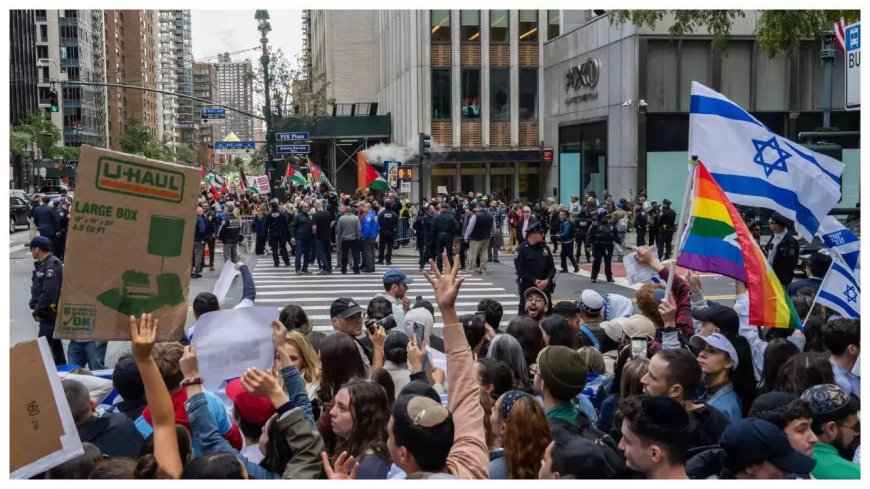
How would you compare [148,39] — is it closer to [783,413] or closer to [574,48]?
[574,48]

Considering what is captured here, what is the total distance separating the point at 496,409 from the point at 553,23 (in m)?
Result: 45.5

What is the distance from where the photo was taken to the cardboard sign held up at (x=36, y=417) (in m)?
3.60

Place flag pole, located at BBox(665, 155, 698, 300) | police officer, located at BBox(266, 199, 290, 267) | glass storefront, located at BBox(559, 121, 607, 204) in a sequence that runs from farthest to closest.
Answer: glass storefront, located at BBox(559, 121, 607, 204), police officer, located at BBox(266, 199, 290, 267), flag pole, located at BBox(665, 155, 698, 300)

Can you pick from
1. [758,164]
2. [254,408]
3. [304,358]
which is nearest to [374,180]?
[758,164]

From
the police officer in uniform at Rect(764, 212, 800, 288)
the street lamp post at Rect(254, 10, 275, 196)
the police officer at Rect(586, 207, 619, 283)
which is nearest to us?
the police officer in uniform at Rect(764, 212, 800, 288)

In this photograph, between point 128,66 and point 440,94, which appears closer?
point 440,94

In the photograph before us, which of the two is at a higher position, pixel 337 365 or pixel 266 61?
pixel 266 61

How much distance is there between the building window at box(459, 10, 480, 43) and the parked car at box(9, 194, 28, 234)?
73.7 ft

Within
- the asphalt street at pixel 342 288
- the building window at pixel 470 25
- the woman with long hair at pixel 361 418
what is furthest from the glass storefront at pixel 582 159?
the woman with long hair at pixel 361 418

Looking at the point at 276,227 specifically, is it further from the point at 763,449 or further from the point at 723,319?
the point at 763,449

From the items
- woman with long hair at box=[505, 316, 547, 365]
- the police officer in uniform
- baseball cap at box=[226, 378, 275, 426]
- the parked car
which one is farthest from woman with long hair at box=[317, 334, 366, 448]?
the parked car

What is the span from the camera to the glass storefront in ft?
119

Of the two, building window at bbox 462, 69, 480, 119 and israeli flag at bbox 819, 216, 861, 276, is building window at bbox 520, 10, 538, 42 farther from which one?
israeli flag at bbox 819, 216, 861, 276

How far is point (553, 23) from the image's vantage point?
1887 inches
